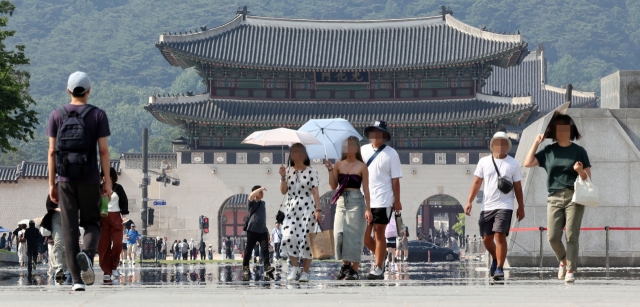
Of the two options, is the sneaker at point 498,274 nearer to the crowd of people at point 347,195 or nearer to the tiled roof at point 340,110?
the crowd of people at point 347,195

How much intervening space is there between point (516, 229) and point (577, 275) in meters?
3.01

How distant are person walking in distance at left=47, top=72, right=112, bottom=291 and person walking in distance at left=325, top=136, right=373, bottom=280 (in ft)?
12.0

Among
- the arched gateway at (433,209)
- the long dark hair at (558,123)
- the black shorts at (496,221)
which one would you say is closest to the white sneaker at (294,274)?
the black shorts at (496,221)

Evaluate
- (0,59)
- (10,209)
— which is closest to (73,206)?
(0,59)

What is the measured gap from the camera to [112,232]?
14844 millimetres

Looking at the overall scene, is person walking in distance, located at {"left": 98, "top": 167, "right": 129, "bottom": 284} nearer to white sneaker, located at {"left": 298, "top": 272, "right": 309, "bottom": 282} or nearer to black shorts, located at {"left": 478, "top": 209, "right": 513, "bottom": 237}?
white sneaker, located at {"left": 298, "top": 272, "right": 309, "bottom": 282}

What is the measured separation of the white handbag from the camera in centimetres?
1223

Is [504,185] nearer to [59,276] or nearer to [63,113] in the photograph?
[63,113]

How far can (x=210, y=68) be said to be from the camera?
50344 millimetres

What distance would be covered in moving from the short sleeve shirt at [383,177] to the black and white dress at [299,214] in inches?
28.3

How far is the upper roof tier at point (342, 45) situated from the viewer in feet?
161

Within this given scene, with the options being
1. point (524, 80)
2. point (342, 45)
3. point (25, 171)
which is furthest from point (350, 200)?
point (524, 80)

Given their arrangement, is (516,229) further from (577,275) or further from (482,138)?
(482,138)

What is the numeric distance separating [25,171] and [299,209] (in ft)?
141
